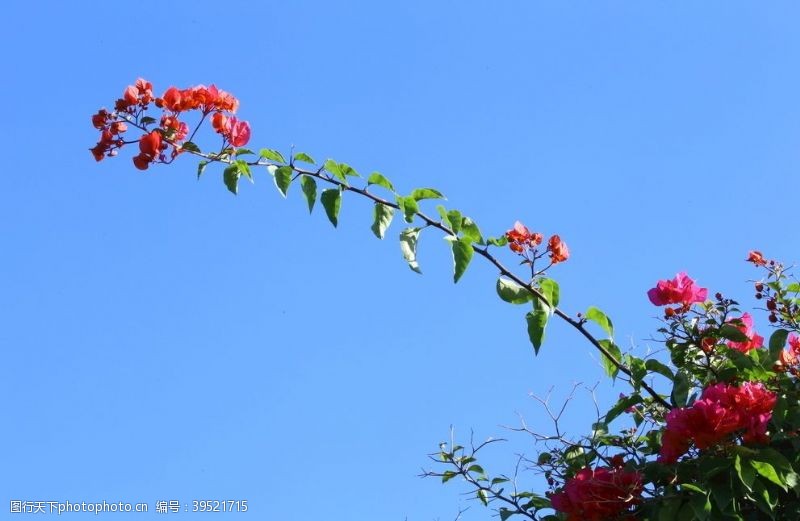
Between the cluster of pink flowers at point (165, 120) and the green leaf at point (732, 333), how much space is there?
4.67ft

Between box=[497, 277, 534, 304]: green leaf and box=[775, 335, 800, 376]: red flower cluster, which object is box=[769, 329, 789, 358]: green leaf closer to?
box=[775, 335, 800, 376]: red flower cluster

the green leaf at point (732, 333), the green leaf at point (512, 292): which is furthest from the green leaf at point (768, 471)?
the green leaf at point (512, 292)

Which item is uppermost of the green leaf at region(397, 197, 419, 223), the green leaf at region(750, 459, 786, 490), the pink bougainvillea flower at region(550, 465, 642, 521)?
the green leaf at region(397, 197, 419, 223)

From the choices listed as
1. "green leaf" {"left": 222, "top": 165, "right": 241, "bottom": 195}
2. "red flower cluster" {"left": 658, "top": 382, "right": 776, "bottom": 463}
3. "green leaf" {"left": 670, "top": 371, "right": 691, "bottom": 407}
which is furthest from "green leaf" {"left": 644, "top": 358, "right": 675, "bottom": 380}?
"green leaf" {"left": 222, "top": 165, "right": 241, "bottom": 195}

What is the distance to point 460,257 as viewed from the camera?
2.29 metres

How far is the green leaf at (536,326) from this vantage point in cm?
226

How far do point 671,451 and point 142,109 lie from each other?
1700mm

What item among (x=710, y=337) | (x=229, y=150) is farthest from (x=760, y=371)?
(x=229, y=150)

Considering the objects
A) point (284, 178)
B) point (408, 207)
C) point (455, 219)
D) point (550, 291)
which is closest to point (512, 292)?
point (550, 291)

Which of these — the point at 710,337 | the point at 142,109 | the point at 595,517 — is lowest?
the point at 595,517

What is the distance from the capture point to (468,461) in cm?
279

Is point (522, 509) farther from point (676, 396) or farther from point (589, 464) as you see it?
point (676, 396)

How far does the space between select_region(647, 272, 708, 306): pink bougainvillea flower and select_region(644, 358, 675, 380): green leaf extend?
0.18 meters

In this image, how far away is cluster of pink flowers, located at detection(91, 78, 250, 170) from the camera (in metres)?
2.47
